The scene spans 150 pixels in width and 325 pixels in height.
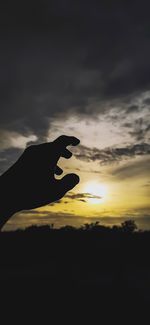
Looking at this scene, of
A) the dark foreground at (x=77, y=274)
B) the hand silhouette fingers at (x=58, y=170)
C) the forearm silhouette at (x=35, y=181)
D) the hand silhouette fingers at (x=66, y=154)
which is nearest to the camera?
the forearm silhouette at (x=35, y=181)

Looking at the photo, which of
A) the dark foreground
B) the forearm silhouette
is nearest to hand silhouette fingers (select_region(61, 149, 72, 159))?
the forearm silhouette

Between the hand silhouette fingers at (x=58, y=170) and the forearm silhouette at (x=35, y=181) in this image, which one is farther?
the hand silhouette fingers at (x=58, y=170)

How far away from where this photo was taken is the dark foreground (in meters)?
14.3

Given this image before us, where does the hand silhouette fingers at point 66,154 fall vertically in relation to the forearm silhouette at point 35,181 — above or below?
above

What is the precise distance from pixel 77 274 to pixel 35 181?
1930 centimetres

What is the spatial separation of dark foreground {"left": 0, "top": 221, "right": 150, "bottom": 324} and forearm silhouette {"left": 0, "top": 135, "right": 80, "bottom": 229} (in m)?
7.55

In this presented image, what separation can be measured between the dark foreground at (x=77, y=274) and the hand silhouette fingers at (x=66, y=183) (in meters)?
7.70

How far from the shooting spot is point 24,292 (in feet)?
55.5

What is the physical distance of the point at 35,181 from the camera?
6680 mm

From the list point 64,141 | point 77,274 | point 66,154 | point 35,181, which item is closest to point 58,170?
point 66,154

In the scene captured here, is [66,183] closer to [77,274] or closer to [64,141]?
[64,141]

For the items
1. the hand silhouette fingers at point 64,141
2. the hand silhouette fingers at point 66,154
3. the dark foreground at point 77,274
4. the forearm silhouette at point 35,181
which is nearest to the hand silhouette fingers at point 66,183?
the forearm silhouette at point 35,181

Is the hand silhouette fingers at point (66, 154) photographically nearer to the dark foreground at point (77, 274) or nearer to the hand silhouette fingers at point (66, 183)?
the hand silhouette fingers at point (66, 183)

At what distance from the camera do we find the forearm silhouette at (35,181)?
667 cm
